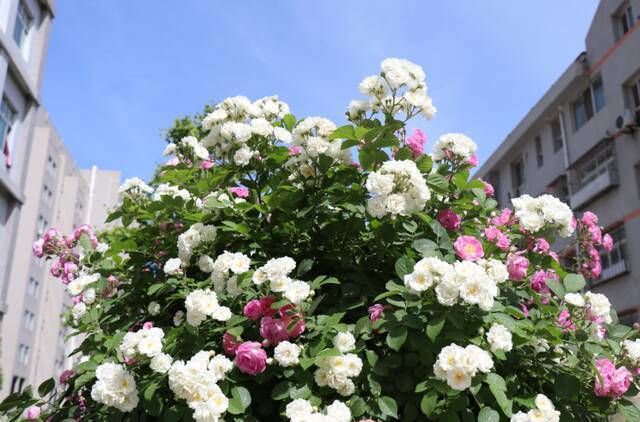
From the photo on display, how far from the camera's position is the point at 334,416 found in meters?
2.10

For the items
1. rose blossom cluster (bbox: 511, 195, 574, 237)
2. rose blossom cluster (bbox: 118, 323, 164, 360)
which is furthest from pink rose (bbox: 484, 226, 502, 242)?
rose blossom cluster (bbox: 118, 323, 164, 360)

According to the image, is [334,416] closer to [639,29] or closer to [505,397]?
[505,397]

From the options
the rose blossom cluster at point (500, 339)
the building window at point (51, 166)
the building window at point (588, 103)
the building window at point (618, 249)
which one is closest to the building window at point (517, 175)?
the building window at point (588, 103)

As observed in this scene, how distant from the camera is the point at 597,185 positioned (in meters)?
17.7

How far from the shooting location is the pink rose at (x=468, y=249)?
2490mm

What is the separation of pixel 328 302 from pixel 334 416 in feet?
2.22

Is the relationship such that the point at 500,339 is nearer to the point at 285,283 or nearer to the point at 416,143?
the point at 285,283

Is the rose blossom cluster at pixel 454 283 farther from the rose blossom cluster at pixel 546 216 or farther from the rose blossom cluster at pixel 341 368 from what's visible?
the rose blossom cluster at pixel 546 216

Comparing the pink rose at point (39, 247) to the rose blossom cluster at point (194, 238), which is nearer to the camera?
the rose blossom cluster at point (194, 238)

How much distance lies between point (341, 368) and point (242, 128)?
132 cm

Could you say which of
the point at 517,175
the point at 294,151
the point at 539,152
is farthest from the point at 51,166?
the point at 294,151

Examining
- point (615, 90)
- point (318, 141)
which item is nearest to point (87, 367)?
point (318, 141)

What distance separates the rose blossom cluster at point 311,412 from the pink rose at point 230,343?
1.29ft

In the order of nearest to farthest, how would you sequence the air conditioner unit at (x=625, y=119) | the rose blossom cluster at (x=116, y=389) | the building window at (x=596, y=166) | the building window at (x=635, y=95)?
the rose blossom cluster at (x=116, y=389)
the air conditioner unit at (x=625, y=119)
the building window at (x=635, y=95)
the building window at (x=596, y=166)
